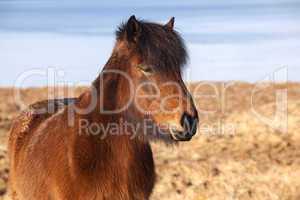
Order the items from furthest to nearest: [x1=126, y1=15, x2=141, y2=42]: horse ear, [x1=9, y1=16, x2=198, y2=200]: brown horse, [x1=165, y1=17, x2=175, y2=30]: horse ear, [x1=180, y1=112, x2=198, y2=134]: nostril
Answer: [x1=165, y1=17, x2=175, y2=30]: horse ear → [x1=126, y1=15, x2=141, y2=42]: horse ear → [x1=9, y1=16, x2=198, y2=200]: brown horse → [x1=180, y1=112, x2=198, y2=134]: nostril

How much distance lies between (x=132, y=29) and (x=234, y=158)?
6571mm

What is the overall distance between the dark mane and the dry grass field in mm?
4839

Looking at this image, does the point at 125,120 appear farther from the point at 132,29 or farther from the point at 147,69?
the point at 132,29

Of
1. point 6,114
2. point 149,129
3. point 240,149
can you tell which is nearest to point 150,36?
point 149,129

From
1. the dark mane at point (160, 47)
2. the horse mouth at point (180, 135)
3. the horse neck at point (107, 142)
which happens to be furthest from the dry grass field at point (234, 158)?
the horse mouth at point (180, 135)

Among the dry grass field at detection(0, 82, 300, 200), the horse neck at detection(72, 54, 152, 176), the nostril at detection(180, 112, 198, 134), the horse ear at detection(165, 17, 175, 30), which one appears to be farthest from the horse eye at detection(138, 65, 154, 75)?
the dry grass field at detection(0, 82, 300, 200)

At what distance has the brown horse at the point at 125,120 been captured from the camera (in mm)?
3697

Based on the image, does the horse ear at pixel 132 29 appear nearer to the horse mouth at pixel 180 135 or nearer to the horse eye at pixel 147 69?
the horse eye at pixel 147 69

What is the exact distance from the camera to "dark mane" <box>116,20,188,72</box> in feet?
12.3

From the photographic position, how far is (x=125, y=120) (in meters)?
3.90

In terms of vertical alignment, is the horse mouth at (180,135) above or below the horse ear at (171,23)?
below

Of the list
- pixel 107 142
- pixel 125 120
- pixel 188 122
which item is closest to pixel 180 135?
pixel 188 122

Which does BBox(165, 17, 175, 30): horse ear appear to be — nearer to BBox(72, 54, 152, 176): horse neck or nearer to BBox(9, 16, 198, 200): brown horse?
BBox(9, 16, 198, 200): brown horse

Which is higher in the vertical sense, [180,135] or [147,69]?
[147,69]
